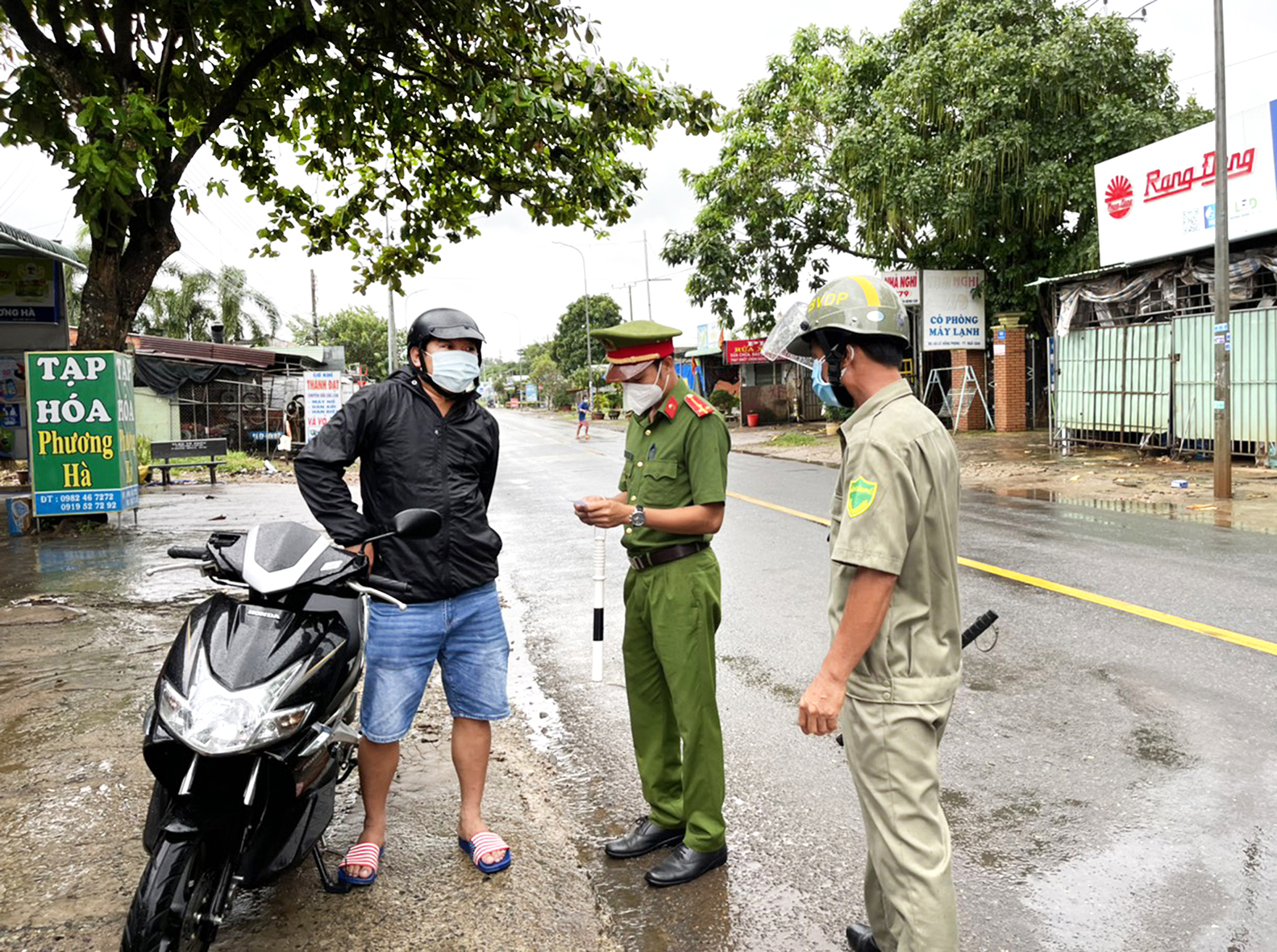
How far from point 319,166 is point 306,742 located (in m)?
11.2

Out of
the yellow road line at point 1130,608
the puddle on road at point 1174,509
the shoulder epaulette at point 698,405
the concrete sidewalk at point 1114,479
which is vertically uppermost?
the shoulder epaulette at point 698,405

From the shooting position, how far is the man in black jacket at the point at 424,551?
3426 millimetres

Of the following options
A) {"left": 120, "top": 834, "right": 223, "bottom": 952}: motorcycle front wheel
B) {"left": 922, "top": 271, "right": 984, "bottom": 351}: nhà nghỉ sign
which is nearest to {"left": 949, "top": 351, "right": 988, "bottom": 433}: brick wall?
{"left": 922, "top": 271, "right": 984, "bottom": 351}: nhà nghỉ sign

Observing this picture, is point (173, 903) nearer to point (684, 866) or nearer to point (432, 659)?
point (432, 659)

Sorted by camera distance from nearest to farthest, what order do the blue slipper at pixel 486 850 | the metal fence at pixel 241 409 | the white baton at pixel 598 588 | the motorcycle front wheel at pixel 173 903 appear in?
1. the motorcycle front wheel at pixel 173 903
2. the blue slipper at pixel 486 850
3. the white baton at pixel 598 588
4. the metal fence at pixel 241 409

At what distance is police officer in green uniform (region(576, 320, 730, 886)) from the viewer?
341 cm

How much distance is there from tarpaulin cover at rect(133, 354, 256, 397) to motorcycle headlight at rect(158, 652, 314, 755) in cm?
2388

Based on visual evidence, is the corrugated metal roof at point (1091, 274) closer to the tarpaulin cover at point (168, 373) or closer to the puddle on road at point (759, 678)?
the puddle on road at point (759, 678)

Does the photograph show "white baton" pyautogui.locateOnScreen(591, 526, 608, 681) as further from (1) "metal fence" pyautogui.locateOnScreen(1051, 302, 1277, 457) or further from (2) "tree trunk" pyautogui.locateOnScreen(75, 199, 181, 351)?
(1) "metal fence" pyautogui.locateOnScreen(1051, 302, 1277, 457)

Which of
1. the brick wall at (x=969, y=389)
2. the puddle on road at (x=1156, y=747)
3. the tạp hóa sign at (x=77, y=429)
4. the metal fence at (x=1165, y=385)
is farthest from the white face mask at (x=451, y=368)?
the brick wall at (x=969, y=389)

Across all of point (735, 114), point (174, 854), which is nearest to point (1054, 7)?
point (735, 114)

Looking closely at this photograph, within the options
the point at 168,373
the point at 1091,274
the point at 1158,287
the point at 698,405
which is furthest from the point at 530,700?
the point at 168,373

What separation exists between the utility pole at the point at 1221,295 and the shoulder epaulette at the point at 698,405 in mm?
11128

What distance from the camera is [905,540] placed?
2.37 m
